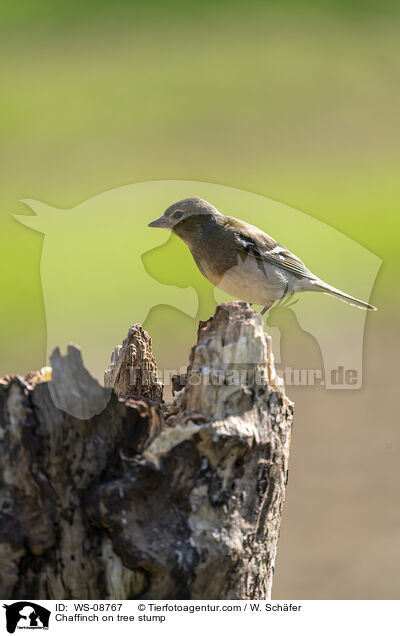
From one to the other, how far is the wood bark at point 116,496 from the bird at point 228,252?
1.85 metres

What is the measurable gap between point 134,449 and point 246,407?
17.8 inches

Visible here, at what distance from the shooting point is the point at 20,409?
251 centimetres

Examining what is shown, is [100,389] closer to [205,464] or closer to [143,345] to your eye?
[205,464]

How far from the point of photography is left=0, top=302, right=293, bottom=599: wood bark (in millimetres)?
2482

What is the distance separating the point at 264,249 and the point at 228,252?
253mm

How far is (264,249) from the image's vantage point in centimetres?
452

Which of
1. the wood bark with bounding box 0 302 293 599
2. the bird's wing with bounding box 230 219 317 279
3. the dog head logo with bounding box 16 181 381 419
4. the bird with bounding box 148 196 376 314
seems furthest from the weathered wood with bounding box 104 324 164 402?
the wood bark with bounding box 0 302 293 599

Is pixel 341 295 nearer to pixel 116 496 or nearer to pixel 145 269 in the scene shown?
pixel 145 269

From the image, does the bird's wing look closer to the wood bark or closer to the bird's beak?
the bird's beak

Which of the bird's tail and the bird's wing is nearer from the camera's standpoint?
the bird's wing
